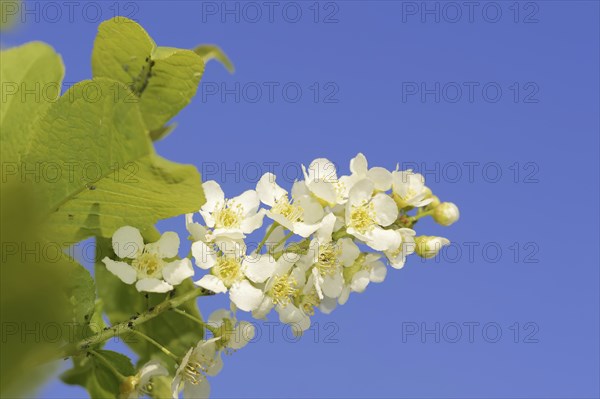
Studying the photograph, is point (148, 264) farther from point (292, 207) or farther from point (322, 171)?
point (322, 171)

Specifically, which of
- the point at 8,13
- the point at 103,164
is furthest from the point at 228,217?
the point at 8,13

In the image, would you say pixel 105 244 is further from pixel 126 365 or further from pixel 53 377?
pixel 53 377

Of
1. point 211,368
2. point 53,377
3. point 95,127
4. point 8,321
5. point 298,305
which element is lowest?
point 211,368

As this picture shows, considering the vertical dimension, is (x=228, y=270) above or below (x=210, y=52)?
below

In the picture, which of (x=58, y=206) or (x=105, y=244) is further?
(x=105, y=244)

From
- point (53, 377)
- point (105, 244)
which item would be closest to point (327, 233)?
point (105, 244)

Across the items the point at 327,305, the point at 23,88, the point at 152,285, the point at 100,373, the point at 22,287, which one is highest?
the point at 23,88
